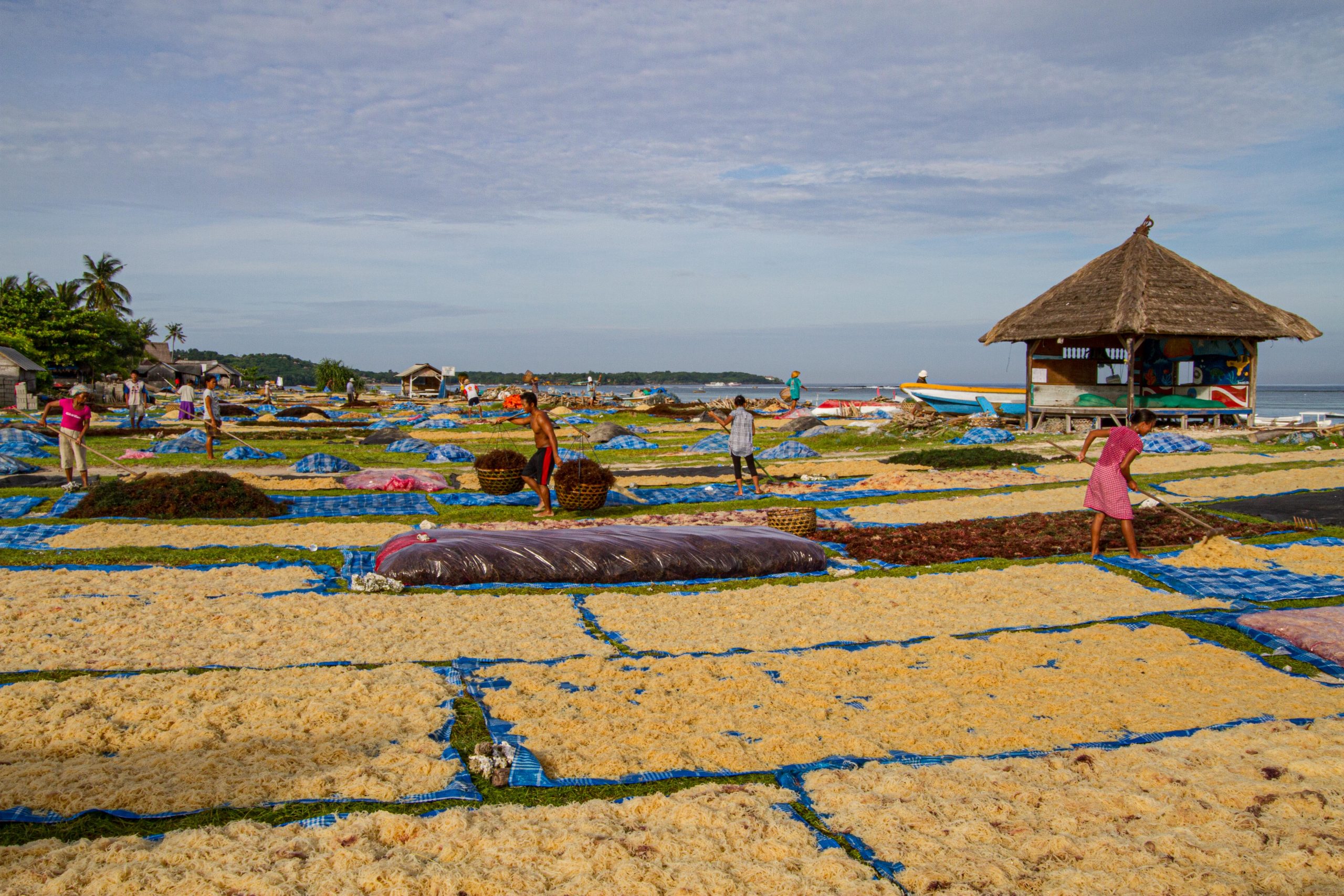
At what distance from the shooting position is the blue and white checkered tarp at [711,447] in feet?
62.0

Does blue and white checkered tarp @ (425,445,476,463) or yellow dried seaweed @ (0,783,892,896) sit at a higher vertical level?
blue and white checkered tarp @ (425,445,476,463)

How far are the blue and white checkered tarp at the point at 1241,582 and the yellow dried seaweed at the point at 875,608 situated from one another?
22 cm

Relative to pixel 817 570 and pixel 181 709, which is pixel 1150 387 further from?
pixel 181 709

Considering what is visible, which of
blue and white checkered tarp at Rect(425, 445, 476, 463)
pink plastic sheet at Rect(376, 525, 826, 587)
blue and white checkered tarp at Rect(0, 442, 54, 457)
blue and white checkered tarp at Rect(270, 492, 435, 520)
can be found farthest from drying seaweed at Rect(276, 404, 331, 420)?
pink plastic sheet at Rect(376, 525, 826, 587)

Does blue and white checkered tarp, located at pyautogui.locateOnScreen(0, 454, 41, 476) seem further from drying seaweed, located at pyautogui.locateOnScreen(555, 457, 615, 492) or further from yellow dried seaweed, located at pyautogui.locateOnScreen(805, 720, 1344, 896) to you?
yellow dried seaweed, located at pyautogui.locateOnScreen(805, 720, 1344, 896)

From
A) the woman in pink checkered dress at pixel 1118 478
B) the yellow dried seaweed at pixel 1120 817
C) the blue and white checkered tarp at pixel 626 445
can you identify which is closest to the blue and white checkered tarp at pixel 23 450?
the blue and white checkered tarp at pixel 626 445

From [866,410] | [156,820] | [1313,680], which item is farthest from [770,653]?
[866,410]

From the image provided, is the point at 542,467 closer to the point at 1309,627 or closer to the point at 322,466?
the point at 322,466

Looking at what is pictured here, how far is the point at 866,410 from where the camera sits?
2811cm

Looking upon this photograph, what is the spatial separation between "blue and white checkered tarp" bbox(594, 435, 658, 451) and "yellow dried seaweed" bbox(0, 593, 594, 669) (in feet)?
44.0

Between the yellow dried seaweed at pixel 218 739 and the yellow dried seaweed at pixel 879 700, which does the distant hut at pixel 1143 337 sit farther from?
the yellow dried seaweed at pixel 218 739

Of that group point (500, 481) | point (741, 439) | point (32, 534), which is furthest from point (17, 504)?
point (741, 439)

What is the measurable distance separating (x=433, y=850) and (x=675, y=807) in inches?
35.8

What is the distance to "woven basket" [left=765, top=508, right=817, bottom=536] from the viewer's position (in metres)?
9.48
